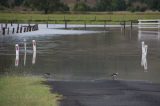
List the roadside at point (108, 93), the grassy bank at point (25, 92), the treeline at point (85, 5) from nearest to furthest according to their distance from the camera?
the grassy bank at point (25, 92)
the roadside at point (108, 93)
the treeline at point (85, 5)

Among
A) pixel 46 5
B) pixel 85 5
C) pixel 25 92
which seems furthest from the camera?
pixel 85 5

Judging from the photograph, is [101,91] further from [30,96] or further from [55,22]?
[55,22]

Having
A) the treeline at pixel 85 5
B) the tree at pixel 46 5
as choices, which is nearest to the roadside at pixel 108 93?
the treeline at pixel 85 5

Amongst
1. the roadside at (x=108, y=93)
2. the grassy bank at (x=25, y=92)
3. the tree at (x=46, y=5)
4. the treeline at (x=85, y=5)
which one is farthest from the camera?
the treeline at (x=85, y=5)

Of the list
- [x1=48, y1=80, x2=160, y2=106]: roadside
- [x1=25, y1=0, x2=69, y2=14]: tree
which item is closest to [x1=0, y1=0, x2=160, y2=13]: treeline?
[x1=25, y1=0, x2=69, y2=14]: tree

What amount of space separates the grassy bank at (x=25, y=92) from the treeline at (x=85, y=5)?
102832 millimetres

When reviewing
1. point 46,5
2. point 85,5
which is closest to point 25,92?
point 46,5

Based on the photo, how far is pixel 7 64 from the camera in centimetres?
2130

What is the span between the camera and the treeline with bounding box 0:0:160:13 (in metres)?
124

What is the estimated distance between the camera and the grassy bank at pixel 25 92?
1133 cm

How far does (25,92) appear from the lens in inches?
514

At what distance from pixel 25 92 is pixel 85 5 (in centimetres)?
12840

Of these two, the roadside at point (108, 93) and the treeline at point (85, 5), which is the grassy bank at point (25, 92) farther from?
the treeline at point (85, 5)

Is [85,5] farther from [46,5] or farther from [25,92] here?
[25,92]
